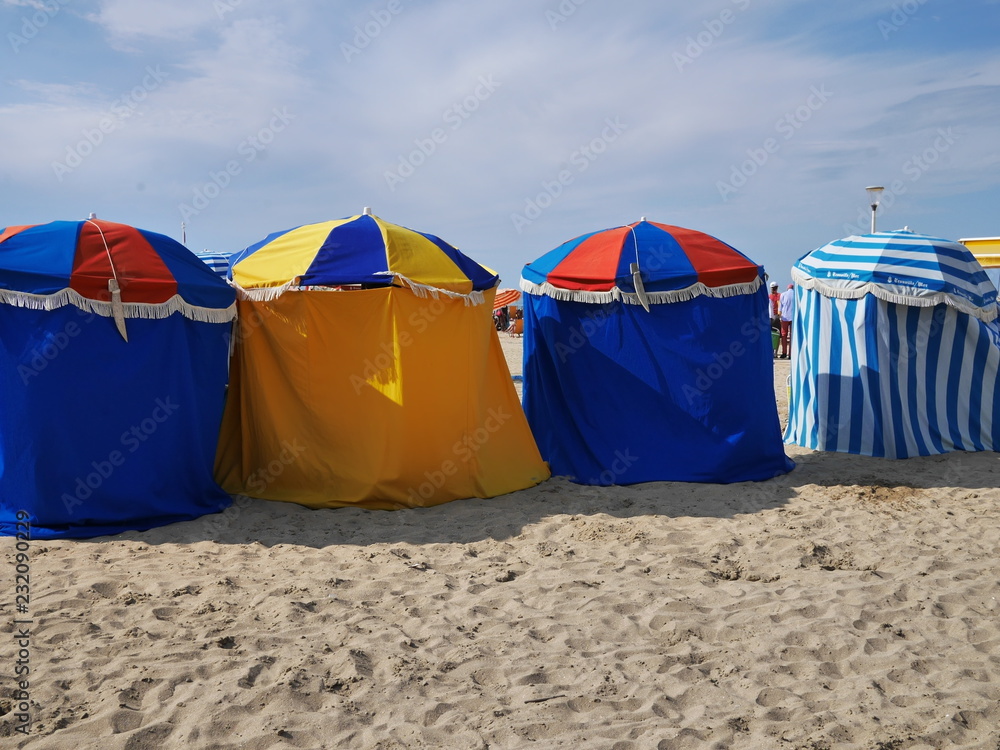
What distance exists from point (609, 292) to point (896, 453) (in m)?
3.14

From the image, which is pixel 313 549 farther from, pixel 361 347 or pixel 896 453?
pixel 896 453

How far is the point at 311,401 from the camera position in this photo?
18.8 ft

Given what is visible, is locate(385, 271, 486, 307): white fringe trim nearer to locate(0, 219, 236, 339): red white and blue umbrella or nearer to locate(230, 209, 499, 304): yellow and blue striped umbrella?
locate(230, 209, 499, 304): yellow and blue striped umbrella

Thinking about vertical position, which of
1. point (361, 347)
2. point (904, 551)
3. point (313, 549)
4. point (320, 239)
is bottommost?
point (904, 551)

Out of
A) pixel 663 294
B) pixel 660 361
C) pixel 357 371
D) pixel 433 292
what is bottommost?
pixel 660 361

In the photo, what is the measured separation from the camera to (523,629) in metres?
3.90

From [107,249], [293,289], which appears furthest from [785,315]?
[107,249]

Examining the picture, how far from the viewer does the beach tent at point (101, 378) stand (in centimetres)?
492

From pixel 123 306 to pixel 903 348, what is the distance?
6.39m

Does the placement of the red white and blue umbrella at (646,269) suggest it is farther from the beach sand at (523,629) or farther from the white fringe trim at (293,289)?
the beach sand at (523,629)

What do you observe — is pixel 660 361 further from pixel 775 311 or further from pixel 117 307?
pixel 775 311

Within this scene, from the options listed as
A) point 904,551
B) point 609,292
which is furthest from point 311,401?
point 904,551

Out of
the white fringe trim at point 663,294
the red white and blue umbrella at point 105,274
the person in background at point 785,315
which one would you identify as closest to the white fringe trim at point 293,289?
the red white and blue umbrella at point 105,274

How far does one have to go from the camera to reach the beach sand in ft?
10.0
